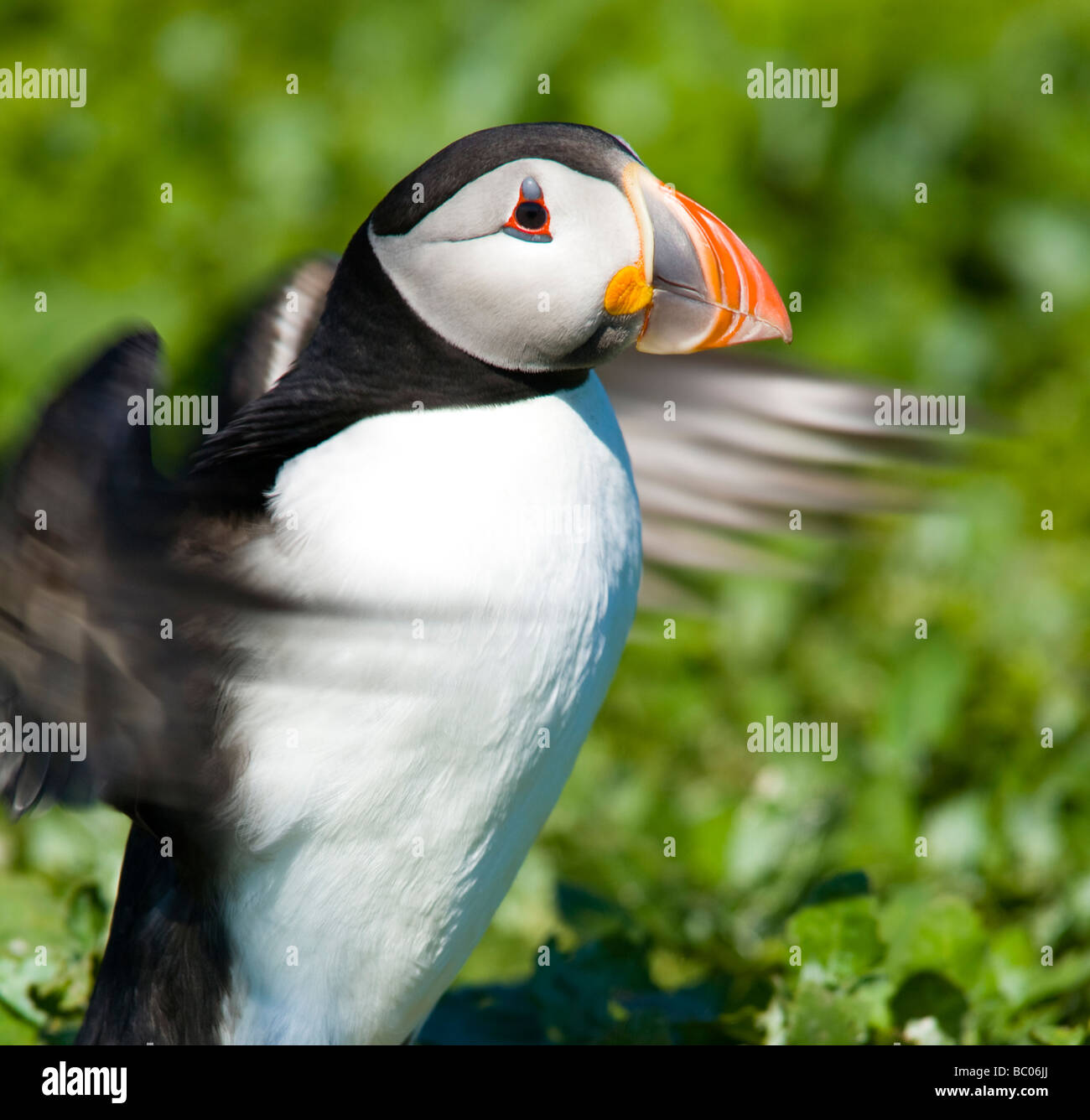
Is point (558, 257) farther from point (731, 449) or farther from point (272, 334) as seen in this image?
point (272, 334)

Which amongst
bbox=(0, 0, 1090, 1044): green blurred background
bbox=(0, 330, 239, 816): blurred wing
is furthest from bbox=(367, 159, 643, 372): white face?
bbox=(0, 0, 1090, 1044): green blurred background

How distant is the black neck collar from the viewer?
2277 millimetres

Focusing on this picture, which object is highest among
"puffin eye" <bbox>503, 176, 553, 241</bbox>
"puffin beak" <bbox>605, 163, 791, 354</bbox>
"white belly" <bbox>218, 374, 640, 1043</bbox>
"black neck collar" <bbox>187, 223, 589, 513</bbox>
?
"puffin eye" <bbox>503, 176, 553, 241</bbox>

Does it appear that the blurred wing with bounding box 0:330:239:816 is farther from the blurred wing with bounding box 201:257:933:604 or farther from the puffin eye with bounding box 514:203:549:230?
the blurred wing with bounding box 201:257:933:604

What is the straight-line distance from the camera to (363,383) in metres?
2.30

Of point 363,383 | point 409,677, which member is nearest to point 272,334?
point 363,383

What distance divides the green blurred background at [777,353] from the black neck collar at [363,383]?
93cm

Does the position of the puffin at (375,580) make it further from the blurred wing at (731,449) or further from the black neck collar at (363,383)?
the blurred wing at (731,449)

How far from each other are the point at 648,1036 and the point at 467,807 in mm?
663

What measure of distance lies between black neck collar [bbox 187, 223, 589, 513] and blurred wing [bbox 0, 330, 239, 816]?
162mm

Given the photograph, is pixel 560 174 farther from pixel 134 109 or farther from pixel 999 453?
pixel 134 109

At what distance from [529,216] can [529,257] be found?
5 centimetres

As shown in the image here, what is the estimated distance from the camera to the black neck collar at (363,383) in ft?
7.47
